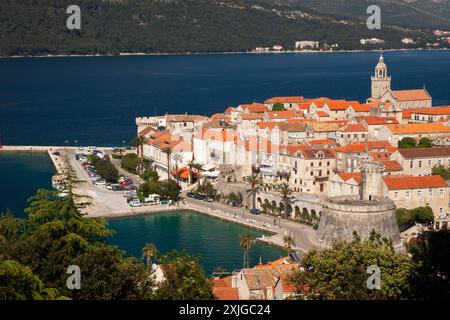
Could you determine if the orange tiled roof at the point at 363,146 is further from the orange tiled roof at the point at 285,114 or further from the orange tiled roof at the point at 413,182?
the orange tiled roof at the point at 285,114

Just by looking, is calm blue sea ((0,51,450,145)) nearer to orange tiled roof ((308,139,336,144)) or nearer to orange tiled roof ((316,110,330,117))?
orange tiled roof ((316,110,330,117))

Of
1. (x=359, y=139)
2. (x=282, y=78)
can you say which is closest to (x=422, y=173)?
(x=359, y=139)

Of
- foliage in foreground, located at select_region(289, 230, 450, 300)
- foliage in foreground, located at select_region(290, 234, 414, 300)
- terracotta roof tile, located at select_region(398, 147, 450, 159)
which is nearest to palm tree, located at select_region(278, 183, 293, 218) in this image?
terracotta roof tile, located at select_region(398, 147, 450, 159)

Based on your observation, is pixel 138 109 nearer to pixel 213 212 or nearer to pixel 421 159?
pixel 213 212

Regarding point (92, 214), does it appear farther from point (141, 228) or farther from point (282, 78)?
point (282, 78)

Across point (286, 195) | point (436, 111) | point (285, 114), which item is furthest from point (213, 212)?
point (436, 111)
